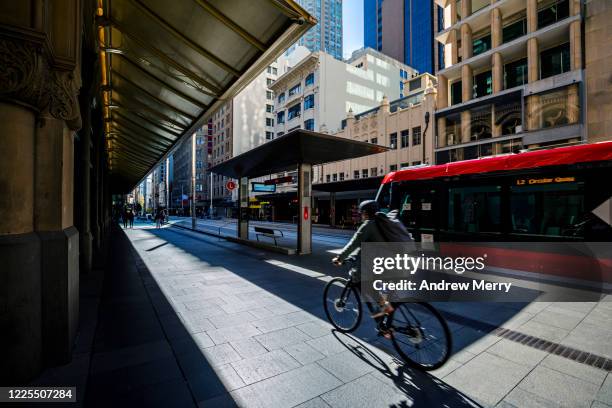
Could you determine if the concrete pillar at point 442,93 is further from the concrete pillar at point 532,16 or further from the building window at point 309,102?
the building window at point 309,102

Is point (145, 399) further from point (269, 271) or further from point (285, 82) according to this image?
point (285, 82)

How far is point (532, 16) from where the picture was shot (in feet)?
66.2

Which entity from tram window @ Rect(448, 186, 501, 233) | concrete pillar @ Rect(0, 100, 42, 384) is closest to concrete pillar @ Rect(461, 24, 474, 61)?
tram window @ Rect(448, 186, 501, 233)

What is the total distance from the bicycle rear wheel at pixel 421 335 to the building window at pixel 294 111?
43.5m

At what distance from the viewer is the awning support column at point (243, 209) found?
1512 centimetres

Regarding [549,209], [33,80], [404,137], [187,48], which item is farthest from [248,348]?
[404,137]

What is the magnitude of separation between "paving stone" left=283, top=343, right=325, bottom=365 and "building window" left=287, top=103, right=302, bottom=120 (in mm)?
43387

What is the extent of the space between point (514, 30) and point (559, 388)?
28006mm

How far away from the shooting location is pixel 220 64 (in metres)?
5.80

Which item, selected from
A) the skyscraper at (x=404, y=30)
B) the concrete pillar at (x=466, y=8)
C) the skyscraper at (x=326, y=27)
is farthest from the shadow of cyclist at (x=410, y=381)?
the skyscraper at (x=326, y=27)

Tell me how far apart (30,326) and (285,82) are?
49110 millimetres

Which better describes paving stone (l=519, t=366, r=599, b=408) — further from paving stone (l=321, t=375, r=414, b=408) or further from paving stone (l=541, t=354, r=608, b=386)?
paving stone (l=321, t=375, r=414, b=408)

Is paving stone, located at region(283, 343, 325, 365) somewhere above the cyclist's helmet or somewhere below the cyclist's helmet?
below

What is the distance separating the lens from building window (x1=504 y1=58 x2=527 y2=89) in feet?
69.1
